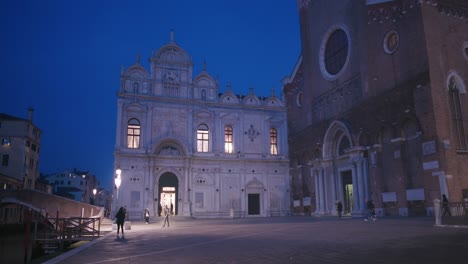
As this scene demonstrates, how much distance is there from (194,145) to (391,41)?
1978 cm

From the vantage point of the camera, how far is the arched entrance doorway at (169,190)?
113ft

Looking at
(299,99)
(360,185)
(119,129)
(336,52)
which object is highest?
(336,52)

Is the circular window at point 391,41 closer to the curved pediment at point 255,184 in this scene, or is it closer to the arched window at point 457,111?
the arched window at point 457,111

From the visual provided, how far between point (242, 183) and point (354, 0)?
1968cm

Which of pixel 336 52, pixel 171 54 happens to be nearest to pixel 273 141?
pixel 336 52

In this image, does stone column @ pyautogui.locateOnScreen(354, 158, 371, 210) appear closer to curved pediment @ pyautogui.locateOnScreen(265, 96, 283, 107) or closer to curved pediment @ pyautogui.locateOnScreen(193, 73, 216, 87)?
curved pediment @ pyautogui.locateOnScreen(265, 96, 283, 107)

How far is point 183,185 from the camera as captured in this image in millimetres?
34844

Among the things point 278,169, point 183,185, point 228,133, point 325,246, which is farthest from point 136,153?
point 325,246

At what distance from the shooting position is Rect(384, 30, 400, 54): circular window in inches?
1011

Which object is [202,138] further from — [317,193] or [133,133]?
[317,193]

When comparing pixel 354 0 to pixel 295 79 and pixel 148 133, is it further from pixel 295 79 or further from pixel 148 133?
pixel 148 133

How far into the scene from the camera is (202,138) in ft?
121

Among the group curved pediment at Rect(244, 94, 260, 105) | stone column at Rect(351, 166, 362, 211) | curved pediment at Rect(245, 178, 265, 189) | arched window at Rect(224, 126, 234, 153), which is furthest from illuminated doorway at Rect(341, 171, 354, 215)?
curved pediment at Rect(244, 94, 260, 105)

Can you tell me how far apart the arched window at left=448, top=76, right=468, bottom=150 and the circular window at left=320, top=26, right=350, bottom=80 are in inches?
369
